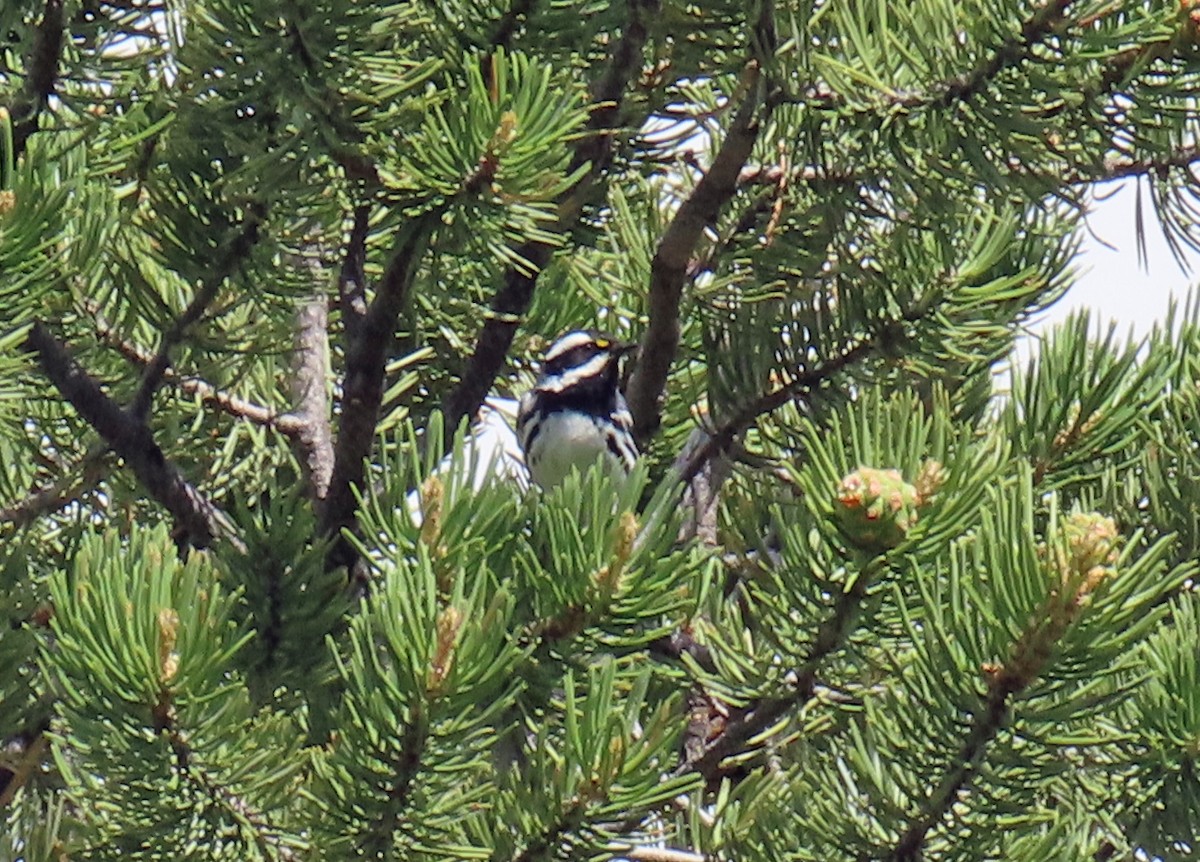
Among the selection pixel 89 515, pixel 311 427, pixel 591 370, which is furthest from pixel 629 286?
pixel 591 370

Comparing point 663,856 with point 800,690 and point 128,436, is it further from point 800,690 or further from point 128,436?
point 128,436

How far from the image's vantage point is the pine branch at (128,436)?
136 centimetres

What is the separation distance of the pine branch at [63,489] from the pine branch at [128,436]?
216mm

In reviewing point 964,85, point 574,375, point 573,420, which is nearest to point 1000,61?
point 964,85

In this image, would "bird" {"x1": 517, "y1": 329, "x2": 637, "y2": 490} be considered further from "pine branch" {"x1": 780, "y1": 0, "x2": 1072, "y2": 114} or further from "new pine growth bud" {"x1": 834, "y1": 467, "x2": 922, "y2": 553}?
"new pine growth bud" {"x1": 834, "y1": 467, "x2": 922, "y2": 553}

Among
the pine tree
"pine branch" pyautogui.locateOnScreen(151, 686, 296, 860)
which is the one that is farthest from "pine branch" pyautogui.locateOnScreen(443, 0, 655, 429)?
"pine branch" pyautogui.locateOnScreen(151, 686, 296, 860)

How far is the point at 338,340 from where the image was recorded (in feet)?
6.92

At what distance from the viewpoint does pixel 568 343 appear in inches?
86.7

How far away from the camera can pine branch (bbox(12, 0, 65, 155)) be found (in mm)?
1227

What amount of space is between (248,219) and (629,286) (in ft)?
1.59

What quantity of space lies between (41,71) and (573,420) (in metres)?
1.66

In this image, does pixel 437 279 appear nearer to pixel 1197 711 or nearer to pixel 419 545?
pixel 419 545

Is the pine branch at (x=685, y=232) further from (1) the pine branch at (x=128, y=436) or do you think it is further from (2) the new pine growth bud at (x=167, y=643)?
(2) the new pine growth bud at (x=167, y=643)

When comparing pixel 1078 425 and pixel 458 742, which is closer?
pixel 458 742
